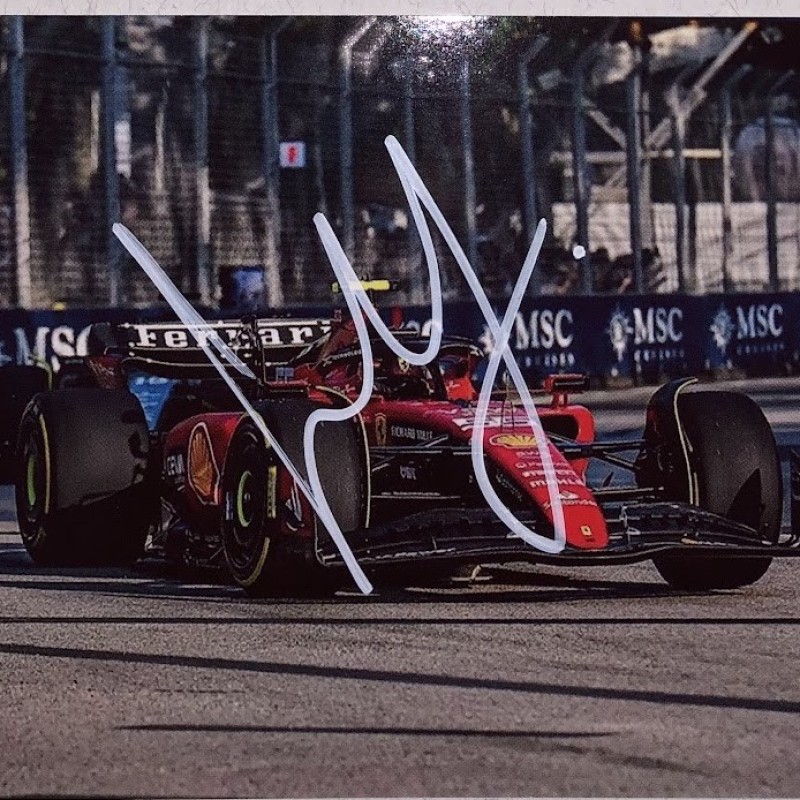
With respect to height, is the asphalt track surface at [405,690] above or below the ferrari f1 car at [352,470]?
below

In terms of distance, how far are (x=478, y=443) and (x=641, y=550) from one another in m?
0.63

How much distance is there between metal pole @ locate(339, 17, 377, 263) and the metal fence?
20mm

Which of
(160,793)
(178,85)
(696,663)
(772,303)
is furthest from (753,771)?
(772,303)

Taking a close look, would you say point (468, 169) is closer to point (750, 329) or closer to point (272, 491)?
point (272, 491)

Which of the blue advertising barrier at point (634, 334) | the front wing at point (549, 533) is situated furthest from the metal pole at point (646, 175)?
the front wing at point (549, 533)

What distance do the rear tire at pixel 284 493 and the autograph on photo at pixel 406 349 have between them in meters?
0.04

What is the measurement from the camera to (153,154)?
11.2 metres

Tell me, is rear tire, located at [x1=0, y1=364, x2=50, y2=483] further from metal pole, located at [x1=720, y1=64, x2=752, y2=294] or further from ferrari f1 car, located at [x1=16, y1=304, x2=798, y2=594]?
metal pole, located at [x1=720, y1=64, x2=752, y2=294]

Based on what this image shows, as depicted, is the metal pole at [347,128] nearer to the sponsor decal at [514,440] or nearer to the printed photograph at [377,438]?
the printed photograph at [377,438]

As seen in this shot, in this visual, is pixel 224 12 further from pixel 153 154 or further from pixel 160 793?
pixel 153 154

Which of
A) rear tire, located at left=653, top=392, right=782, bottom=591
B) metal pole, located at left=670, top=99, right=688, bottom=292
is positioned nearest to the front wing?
rear tire, located at left=653, top=392, right=782, bottom=591

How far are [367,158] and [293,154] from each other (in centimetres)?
355

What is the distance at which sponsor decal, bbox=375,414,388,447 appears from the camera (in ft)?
28.4

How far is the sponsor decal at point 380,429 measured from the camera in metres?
8.66
